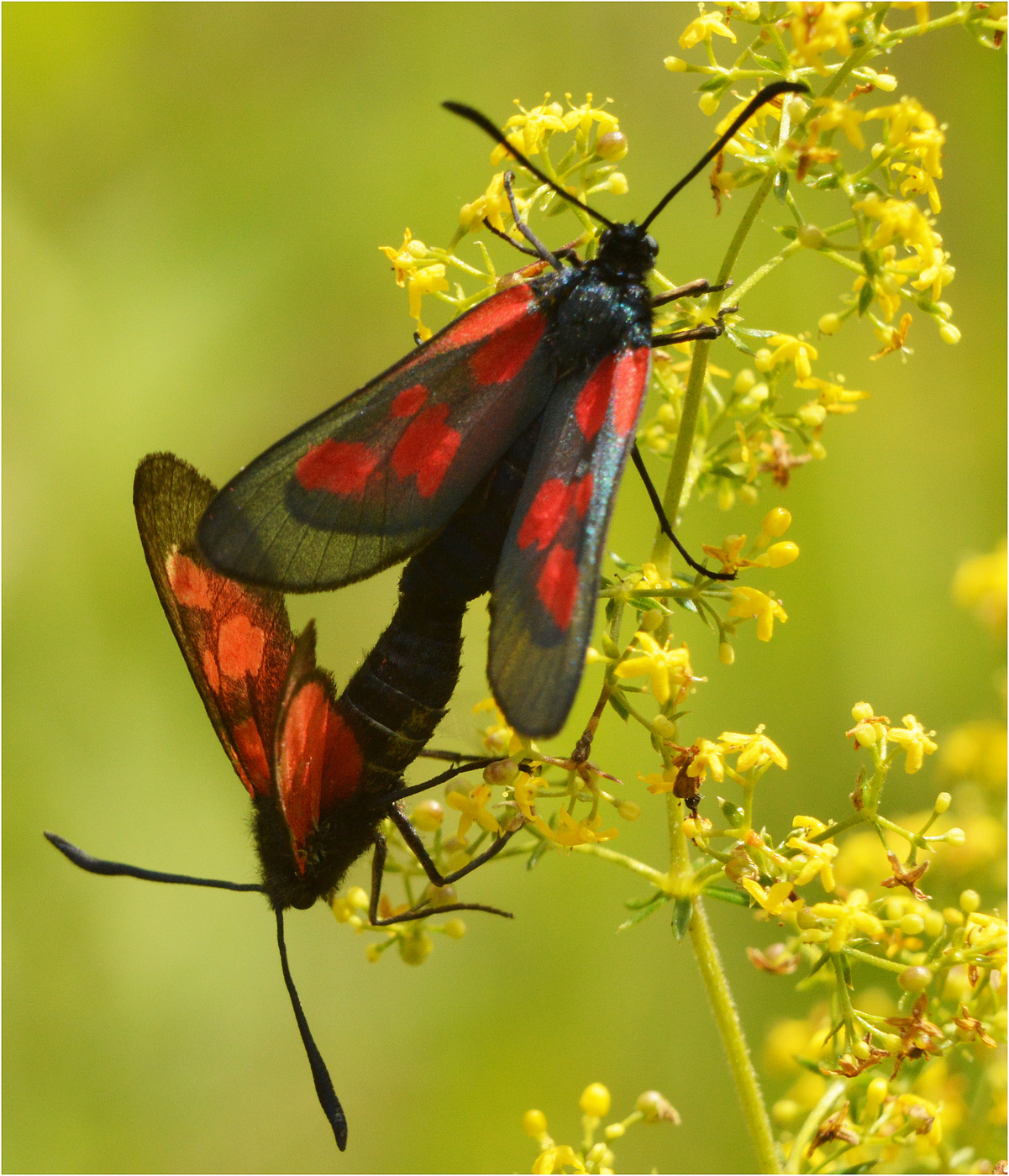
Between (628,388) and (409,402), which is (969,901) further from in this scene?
(409,402)

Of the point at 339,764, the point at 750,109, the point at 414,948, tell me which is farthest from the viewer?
the point at 414,948

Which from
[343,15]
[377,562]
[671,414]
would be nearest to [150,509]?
[377,562]

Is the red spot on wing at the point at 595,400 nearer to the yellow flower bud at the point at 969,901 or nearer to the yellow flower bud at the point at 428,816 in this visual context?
the yellow flower bud at the point at 428,816

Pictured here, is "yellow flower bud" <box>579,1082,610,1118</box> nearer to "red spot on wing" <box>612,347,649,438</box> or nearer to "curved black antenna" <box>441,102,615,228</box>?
"red spot on wing" <box>612,347,649,438</box>

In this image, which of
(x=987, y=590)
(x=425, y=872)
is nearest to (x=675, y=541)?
(x=425, y=872)

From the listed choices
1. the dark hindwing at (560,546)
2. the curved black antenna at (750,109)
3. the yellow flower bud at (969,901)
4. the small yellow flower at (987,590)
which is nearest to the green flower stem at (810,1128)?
the yellow flower bud at (969,901)

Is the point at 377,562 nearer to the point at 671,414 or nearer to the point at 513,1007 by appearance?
the point at 671,414

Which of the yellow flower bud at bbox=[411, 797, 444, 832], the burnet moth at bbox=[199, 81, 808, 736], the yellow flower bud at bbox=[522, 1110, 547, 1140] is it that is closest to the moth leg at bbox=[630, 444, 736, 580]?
the burnet moth at bbox=[199, 81, 808, 736]
